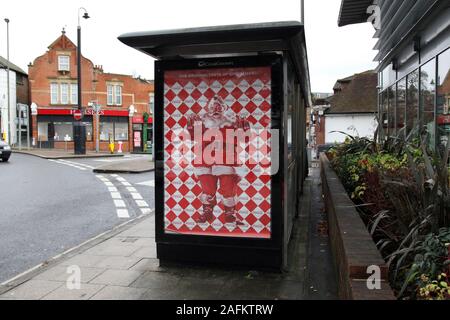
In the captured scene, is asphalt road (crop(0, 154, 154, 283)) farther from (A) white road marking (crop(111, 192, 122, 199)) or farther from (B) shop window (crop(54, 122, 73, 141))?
(B) shop window (crop(54, 122, 73, 141))

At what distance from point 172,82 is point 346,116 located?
1336 inches

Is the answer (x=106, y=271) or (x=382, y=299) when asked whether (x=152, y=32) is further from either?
(x=382, y=299)

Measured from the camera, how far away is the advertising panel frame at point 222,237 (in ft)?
15.1

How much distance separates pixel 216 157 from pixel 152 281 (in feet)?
4.75

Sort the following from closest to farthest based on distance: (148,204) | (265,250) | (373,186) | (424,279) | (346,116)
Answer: (424,279) → (265,250) → (373,186) → (148,204) → (346,116)

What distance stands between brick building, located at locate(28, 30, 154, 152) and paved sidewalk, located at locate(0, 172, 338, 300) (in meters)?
39.9

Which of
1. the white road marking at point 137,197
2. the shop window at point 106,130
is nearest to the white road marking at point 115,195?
the white road marking at point 137,197

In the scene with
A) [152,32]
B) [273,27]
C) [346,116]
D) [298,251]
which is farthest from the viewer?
[346,116]

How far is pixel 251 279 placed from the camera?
4.55 m

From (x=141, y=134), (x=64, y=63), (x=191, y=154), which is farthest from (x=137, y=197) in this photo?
(x=64, y=63)

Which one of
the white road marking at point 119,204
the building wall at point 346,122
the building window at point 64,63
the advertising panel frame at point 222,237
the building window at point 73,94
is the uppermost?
the building window at point 64,63

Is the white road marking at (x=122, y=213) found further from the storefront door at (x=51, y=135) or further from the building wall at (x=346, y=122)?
the storefront door at (x=51, y=135)
